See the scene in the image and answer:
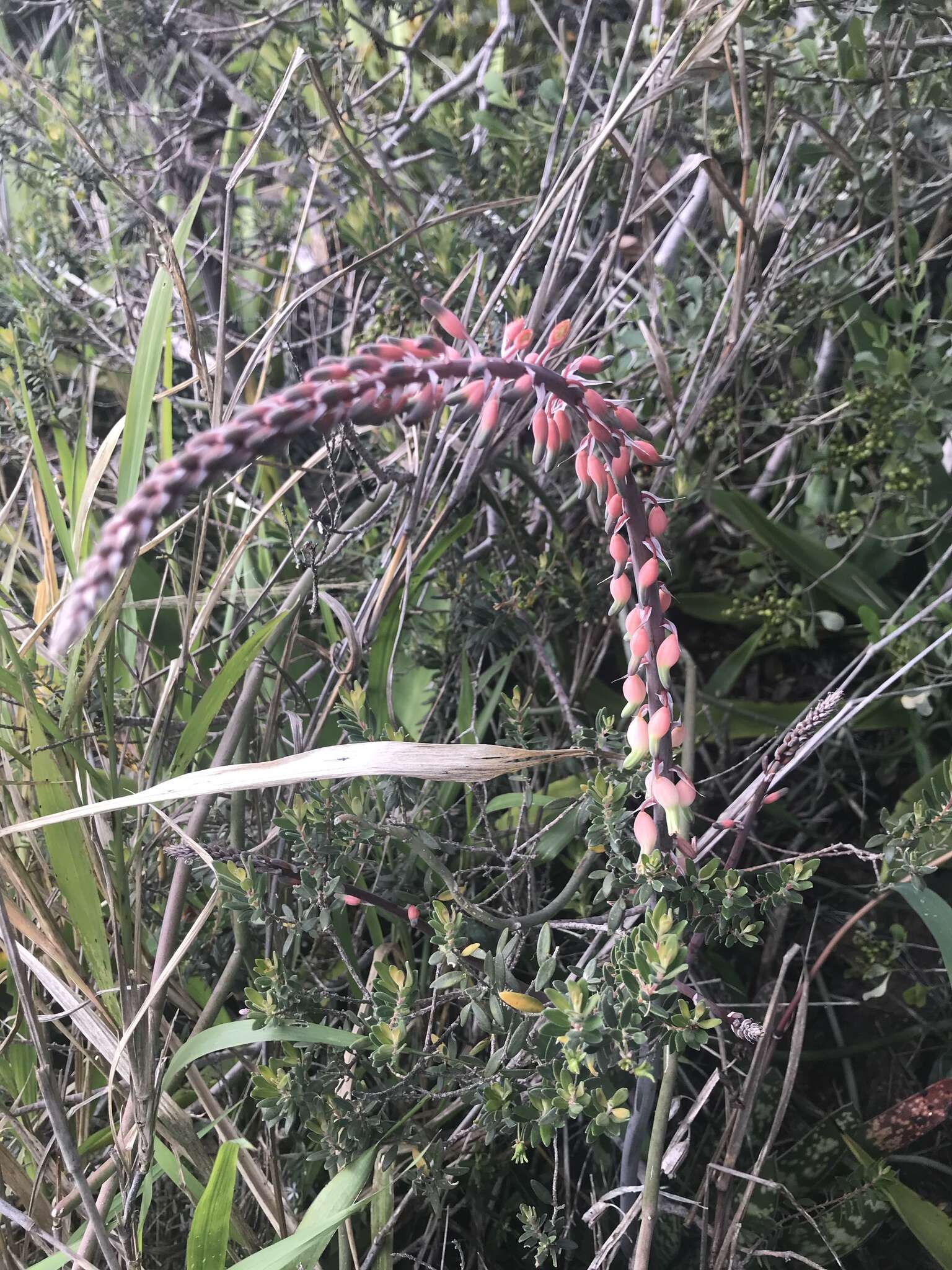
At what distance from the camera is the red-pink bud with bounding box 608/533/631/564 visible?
26.1 inches

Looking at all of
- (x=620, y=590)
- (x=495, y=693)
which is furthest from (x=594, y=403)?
(x=495, y=693)

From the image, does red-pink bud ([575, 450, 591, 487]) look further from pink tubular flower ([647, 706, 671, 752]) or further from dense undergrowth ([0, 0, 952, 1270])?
pink tubular flower ([647, 706, 671, 752])

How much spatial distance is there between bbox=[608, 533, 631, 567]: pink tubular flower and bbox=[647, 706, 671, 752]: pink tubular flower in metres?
0.12

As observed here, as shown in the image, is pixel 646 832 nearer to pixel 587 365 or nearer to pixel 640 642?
pixel 640 642

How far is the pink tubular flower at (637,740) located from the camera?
0.68 m

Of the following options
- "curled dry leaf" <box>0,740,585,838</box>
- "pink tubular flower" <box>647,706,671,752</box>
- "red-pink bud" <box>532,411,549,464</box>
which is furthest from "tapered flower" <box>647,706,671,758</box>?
"red-pink bud" <box>532,411,549,464</box>

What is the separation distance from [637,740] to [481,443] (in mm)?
263

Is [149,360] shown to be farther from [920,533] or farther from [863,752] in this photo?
[863,752]

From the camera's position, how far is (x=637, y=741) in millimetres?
684

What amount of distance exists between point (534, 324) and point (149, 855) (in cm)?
85

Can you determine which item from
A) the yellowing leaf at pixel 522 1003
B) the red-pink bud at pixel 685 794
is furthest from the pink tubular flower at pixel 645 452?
the yellowing leaf at pixel 522 1003

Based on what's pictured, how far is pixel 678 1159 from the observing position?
0.78m

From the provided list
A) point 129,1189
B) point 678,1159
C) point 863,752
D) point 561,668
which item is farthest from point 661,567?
point 863,752

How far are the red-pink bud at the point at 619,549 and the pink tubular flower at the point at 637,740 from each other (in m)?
0.13
